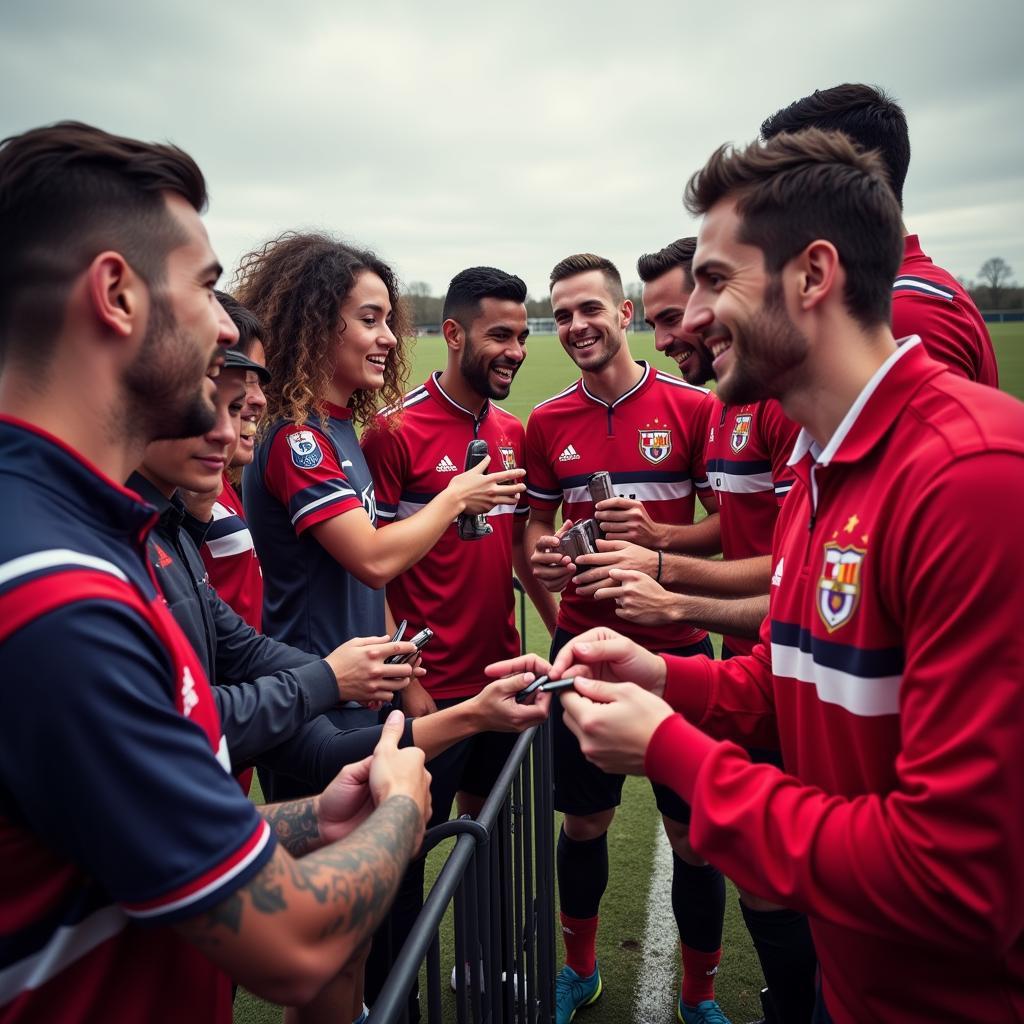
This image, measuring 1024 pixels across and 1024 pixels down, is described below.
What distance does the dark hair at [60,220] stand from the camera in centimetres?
118

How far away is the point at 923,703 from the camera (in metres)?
1.16

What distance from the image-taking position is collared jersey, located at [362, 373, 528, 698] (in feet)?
11.3

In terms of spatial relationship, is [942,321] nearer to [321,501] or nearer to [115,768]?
[321,501]

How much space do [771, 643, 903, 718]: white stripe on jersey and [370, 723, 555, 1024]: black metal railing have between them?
0.80 m

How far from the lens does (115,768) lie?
3.23ft

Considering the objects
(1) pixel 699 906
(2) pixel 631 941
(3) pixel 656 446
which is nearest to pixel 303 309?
(3) pixel 656 446

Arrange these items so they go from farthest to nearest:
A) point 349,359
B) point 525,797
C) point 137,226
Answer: point 349,359
point 525,797
point 137,226

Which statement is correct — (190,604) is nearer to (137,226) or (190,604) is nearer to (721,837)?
(137,226)

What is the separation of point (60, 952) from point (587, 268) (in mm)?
3646

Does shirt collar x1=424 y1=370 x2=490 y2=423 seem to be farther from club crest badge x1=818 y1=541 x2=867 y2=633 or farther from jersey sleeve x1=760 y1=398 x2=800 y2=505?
club crest badge x1=818 y1=541 x2=867 y2=633

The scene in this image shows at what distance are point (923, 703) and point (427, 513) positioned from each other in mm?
2020

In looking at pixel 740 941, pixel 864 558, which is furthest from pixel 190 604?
pixel 740 941

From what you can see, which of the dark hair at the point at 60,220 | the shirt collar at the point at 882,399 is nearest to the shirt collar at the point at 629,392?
the shirt collar at the point at 882,399

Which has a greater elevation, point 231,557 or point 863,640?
point 863,640
